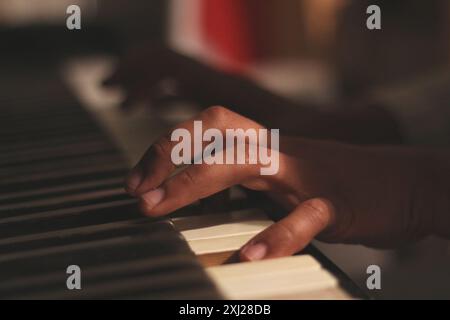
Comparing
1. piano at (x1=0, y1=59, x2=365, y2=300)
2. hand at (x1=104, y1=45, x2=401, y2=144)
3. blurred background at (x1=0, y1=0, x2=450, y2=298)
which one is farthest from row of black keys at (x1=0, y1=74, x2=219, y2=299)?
blurred background at (x1=0, y1=0, x2=450, y2=298)

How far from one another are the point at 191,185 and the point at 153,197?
0.04m

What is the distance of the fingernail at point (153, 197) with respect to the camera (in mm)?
570

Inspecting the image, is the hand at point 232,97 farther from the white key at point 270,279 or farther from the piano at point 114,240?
the white key at point 270,279

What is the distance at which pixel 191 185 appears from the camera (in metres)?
0.56

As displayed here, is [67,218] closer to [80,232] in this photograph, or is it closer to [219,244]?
[80,232]

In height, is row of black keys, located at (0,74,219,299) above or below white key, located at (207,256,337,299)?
above

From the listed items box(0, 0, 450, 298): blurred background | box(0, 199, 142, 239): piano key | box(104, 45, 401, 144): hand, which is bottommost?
box(0, 199, 142, 239): piano key

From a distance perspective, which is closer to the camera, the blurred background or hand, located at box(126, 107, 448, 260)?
hand, located at box(126, 107, 448, 260)

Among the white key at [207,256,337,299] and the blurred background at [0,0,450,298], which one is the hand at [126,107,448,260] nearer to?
the white key at [207,256,337,299]

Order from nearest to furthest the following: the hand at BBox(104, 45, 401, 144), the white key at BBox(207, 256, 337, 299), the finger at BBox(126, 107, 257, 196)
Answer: the white key at BBox(207, 256, 337, 299) → the finger at BBox(126, 107, 257, 196) → the hand at BBox(104, 45, 401, 144)

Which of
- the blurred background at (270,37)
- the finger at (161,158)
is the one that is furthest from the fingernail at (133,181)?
the blurred background at (270,37)

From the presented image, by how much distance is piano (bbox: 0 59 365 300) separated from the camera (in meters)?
0.48

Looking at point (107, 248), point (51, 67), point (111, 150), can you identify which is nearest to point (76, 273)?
point (107, 248)

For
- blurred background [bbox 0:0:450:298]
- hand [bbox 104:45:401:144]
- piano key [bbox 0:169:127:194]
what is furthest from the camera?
blurred background [bbox 0:0:450:298]
